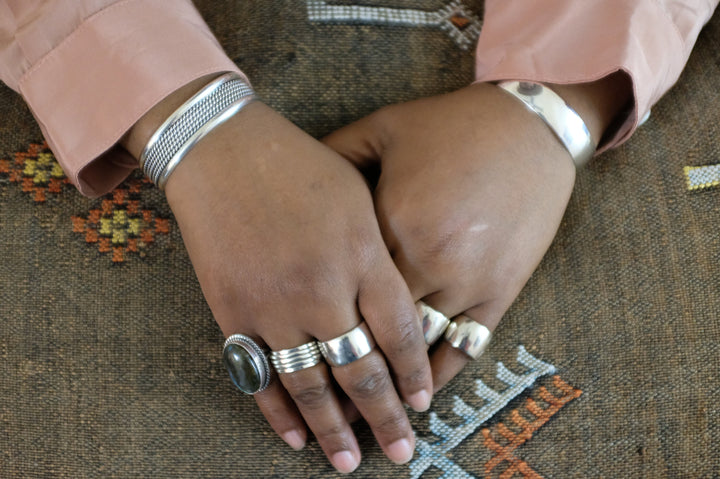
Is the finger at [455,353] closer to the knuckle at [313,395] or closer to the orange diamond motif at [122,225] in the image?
the knuckle at [313,395]

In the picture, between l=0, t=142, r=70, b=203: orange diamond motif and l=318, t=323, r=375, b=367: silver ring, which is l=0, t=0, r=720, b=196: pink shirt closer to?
l=0, t=142, r=70, b=203: orange diamond motif

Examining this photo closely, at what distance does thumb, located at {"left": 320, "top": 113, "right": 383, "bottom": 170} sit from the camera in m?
0.71

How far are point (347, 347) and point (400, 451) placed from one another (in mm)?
129

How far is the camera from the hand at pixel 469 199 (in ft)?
2.07

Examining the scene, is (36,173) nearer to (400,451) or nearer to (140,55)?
(140,55)

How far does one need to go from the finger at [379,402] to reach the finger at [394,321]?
2cm

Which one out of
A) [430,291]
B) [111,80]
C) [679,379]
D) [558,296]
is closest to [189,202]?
[111,80]

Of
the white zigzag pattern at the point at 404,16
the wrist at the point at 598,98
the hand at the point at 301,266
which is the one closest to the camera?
the hand at the point at 301,266

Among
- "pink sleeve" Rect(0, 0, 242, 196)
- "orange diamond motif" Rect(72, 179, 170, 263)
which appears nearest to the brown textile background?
"orange diamond motif" Rect(72, 179, 170, 263)

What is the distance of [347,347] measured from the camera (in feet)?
1.97

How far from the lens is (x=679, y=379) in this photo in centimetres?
67

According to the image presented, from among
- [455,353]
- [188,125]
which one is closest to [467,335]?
[455,353]

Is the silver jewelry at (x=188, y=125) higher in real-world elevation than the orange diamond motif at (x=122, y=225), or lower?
higher

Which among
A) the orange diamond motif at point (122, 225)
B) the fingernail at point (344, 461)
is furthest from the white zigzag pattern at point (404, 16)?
the fingernail at point (344, 461)
